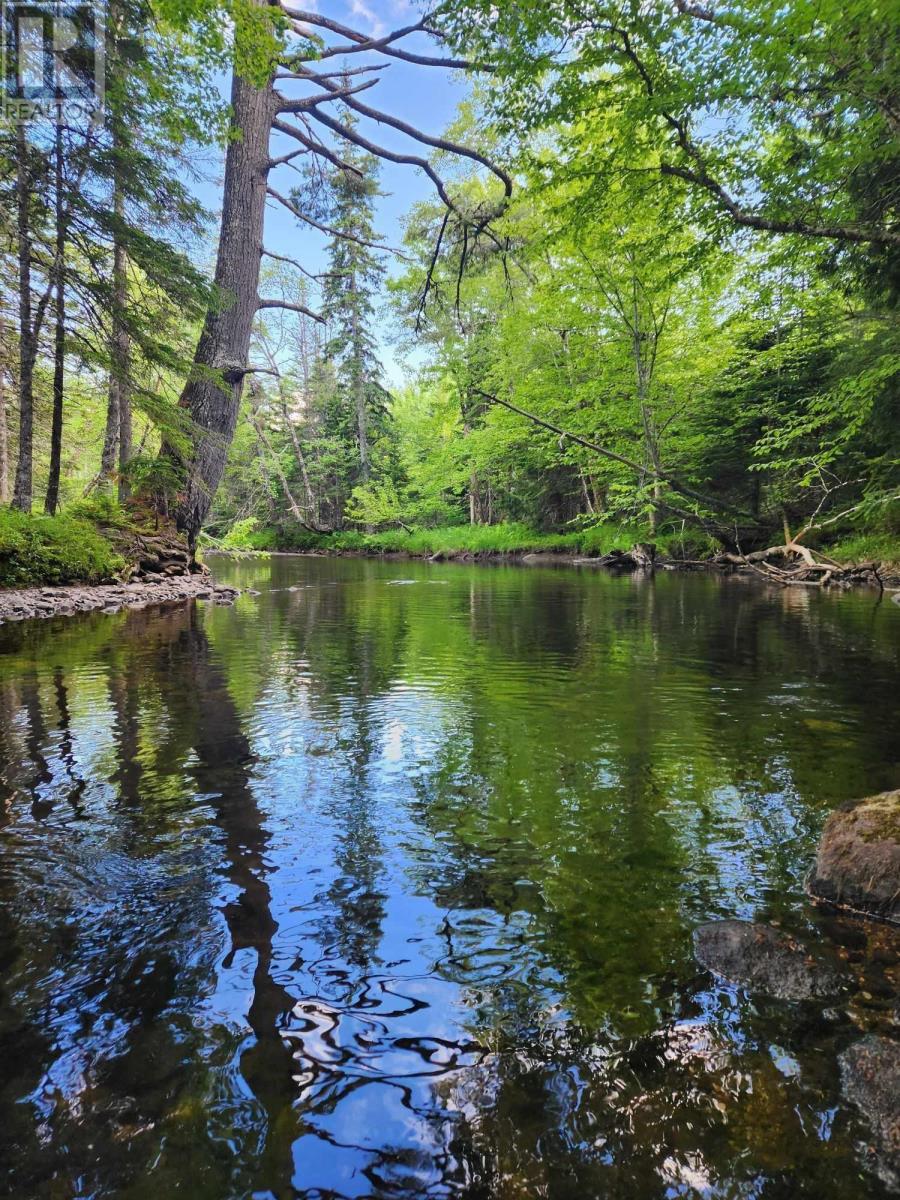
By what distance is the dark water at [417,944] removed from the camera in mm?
1467

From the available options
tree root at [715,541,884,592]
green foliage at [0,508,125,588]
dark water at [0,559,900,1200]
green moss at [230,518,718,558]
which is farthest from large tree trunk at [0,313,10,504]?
tree root at [715,541,884,592]

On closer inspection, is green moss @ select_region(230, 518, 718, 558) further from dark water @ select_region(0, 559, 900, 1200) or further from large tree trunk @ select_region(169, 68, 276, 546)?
dark water @ select_region(0, 559, 900, 1200)

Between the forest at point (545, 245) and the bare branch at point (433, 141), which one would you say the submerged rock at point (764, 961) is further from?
the bare branch at point (433, 141)

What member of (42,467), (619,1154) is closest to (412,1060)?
(619,1154)

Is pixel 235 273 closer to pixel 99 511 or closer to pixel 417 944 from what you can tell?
pixel 99 511

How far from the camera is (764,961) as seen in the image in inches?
81.4

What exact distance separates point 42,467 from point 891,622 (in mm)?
28224

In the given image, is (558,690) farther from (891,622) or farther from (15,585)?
(15,585)

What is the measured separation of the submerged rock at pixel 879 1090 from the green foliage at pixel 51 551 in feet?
40.5

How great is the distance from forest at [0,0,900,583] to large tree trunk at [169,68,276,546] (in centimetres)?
5

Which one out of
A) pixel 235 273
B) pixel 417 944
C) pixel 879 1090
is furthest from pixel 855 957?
pixel 235 273

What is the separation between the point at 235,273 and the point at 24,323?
388cm

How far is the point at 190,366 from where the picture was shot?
413 inches

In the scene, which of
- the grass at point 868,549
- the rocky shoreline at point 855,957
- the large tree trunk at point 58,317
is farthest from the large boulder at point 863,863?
the grass at point 868,549
